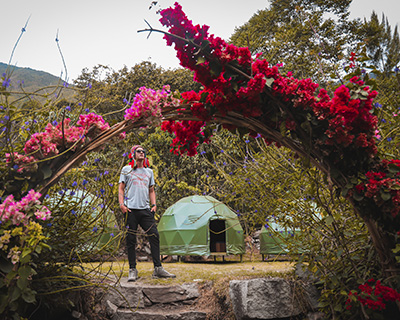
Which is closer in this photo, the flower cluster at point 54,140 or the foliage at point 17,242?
the foliage at point 17,242

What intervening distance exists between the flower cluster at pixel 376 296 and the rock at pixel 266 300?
1148mm

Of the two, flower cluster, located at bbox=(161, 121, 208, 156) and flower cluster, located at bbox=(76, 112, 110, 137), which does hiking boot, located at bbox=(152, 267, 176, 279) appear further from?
flower cluster, located at bbox=(76, 112, 110, 137)

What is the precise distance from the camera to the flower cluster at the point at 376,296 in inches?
81.8

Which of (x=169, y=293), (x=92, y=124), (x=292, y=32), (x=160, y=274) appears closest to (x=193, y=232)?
(x=160, y=274)

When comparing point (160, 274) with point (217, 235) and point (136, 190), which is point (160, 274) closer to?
point (136, 190)

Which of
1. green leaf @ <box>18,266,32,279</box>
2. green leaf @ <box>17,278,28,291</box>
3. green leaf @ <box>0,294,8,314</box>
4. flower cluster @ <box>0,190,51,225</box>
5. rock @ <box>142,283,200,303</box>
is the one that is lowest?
rock @ <box>142,283,200,303</box>

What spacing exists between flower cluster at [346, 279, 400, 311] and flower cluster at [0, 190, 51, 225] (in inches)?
75.8

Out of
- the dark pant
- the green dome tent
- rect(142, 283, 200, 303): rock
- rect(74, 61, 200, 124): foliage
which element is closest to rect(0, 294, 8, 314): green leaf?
rect(142, 283, 200, 303): rock

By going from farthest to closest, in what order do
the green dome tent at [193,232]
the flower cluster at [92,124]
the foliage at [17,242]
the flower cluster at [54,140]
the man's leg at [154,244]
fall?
the green dome tent at [193,232], the man's leg at [154,244], the flower cluster at [92,124], the flower cluster at [54,140], the foliage at [17,242]

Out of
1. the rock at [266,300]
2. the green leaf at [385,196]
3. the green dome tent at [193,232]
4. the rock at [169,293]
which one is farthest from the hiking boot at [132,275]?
the green leaf at [385,196]

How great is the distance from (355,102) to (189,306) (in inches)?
114

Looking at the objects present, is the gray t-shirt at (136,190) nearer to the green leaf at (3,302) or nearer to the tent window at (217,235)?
the green leaf at (3,302)

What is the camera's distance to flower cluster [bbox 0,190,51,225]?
64.6 inches

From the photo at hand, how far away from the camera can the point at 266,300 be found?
3363 mm
